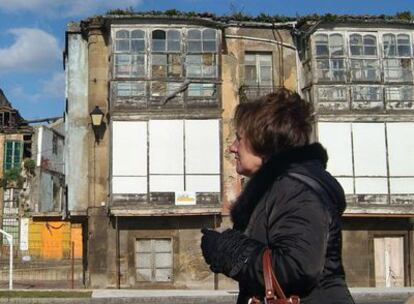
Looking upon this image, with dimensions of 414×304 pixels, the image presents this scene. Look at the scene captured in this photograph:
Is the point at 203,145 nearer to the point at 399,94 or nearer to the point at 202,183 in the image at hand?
the point at 202,183

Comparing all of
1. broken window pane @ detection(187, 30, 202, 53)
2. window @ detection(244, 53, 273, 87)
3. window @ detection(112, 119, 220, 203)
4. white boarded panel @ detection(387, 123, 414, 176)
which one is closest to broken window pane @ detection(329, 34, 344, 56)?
window @ detection(244, 53, 273, 87)

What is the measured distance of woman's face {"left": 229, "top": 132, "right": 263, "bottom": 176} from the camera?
289 centimetres

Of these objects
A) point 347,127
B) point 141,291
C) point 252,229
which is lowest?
point 141,291

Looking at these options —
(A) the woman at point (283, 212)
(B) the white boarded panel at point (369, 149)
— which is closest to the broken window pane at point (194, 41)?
(B) the white boarded panel at point (369, 149)

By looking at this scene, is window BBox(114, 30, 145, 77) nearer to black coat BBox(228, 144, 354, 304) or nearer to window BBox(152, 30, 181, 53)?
window BBox(152, 30, 181, 53)

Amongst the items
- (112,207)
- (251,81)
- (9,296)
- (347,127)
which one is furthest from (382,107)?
(9,296)

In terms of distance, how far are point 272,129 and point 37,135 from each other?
46.6m

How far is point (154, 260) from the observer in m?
25.3

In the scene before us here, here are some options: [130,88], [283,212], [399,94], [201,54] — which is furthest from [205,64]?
[283,212]

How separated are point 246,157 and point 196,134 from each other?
889 inches

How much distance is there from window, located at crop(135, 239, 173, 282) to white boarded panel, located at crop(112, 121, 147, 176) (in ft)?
→ 8.45

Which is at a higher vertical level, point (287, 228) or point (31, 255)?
point (287, 228)

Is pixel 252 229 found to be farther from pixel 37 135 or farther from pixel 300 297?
pixel 37 135

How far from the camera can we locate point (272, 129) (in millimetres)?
2816
